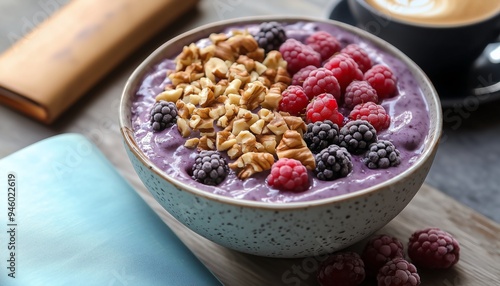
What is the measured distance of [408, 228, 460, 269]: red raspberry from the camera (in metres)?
1.15

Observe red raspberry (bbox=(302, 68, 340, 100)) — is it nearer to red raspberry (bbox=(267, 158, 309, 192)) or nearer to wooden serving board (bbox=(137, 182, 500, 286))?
red raspberry (bbox=(267, 158, 309, 192))

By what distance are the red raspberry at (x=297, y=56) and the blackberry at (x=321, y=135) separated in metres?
0.18

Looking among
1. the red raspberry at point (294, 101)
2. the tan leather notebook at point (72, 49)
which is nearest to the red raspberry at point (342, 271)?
the red raspberry at point (294, 101)

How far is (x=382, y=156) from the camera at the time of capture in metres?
1.04

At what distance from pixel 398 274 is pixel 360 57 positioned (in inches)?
16.5

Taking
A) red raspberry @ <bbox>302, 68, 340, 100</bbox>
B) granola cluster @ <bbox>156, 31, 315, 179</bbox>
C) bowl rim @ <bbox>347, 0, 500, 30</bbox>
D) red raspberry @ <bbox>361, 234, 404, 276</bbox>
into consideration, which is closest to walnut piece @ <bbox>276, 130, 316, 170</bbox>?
granola cluster @ <bbox>156, 31, 315, 179</bbox>

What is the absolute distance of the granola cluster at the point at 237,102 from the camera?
1.07 m

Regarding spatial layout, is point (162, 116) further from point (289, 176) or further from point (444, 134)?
point (444, 134)

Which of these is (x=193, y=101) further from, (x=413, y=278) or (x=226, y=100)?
(x=413, y=278)

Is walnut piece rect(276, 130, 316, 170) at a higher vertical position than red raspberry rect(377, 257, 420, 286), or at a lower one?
higher

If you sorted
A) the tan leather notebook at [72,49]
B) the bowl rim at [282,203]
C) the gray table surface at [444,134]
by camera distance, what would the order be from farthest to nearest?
1. the tan leather notebook at [72,49]
2. the gray table surface at [444,134]
3. the bowl rim at [282,203]

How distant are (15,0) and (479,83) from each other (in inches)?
50.8

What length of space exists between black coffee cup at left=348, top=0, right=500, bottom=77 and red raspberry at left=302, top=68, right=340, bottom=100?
428mm

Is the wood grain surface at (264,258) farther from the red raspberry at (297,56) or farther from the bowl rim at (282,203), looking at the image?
the red raspberry at (297,56)
